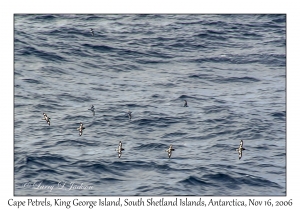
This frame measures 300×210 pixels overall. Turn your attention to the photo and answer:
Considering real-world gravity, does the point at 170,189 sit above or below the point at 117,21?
below

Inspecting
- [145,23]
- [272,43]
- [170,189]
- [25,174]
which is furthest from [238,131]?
[145,23]

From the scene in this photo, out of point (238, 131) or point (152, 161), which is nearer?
point (152, 161)
